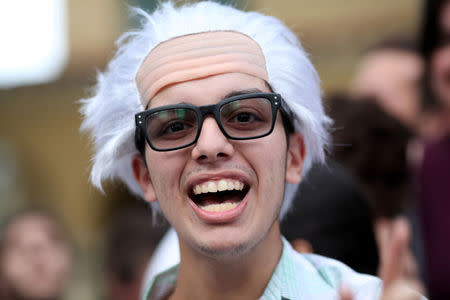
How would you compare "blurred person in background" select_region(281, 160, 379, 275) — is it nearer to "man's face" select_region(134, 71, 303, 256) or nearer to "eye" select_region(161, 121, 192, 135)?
"man's face" select_region(134, 71, 303, 256)

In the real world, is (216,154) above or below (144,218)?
above

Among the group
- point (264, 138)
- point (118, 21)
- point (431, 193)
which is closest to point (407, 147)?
point (431, 193)

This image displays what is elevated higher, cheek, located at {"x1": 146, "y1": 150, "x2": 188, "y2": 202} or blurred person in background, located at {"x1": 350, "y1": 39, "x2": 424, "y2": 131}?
blurred person in background, located at {"x1": 350, "y1": 39, "x2": 424, "y2": 131}

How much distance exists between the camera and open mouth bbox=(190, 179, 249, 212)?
1595 millimetres

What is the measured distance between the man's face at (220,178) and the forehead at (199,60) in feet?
0.06

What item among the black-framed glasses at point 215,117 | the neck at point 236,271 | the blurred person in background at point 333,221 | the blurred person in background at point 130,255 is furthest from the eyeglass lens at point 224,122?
the blurred person in background at point 130,255

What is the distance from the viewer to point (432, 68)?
3.20 m

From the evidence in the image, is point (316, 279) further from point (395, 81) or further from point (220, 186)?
point (395, 81)

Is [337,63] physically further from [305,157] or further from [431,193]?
[305,157]

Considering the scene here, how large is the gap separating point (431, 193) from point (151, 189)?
186cm

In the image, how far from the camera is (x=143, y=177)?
5.94 ft

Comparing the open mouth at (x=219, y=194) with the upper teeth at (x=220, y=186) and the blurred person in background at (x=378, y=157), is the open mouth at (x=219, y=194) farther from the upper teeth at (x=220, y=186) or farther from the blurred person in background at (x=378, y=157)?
the blurred person in background at (x=378, y=157)

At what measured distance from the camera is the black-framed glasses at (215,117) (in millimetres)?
1593

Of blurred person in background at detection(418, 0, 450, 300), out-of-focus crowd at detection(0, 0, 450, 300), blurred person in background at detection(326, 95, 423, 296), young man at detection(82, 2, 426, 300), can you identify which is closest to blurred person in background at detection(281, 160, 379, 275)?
out-of-focus crowd at detection(0, 0, 450, 300)
